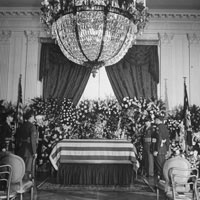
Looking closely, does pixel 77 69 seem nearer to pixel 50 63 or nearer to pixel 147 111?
pixel 50 63

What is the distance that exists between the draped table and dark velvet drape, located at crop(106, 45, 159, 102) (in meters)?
3.81

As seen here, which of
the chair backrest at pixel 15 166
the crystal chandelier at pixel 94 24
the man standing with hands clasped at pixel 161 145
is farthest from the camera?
the man standing with hands clasped at pixel 161 145

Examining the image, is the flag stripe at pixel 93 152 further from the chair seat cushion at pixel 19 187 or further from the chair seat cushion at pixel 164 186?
the chair seat cushion at pixel 19 187

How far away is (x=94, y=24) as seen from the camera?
5.72 meters

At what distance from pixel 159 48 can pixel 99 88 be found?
2693mm

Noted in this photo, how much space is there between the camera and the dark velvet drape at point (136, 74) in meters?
11.3

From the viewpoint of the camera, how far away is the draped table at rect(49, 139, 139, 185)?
7.65 meters

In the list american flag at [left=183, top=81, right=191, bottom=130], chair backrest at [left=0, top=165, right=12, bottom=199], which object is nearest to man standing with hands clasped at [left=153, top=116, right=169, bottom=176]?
american flag at [left=183, top=81, right=191, bottom=130]

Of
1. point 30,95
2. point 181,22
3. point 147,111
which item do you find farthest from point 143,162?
point 181,22

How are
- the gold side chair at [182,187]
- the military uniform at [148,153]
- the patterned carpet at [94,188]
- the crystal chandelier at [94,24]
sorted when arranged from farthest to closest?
the military uniform at [148,153] → the patterned carpet at [94,188] → the crystal chandelier at [94,24] → the gold side chair at [182,187]

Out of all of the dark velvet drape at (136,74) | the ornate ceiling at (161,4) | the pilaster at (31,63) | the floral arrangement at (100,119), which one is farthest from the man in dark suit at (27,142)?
the ornate ceiling at (161,4)

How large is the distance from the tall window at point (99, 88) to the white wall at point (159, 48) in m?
1.75

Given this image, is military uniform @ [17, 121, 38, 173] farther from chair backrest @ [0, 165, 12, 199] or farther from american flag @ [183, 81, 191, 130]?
american flag @ [183, 81, 191, 130]

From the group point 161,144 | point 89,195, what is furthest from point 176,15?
point 89,195
